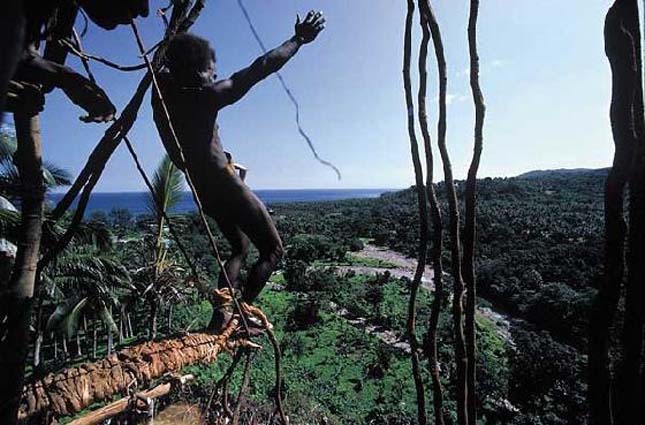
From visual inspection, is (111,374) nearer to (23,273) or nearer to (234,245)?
(23,273)

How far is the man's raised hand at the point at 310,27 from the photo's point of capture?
6.05 feet

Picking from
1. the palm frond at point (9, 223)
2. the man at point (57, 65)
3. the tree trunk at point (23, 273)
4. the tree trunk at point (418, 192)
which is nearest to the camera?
the tree trunk at point (418, 192)

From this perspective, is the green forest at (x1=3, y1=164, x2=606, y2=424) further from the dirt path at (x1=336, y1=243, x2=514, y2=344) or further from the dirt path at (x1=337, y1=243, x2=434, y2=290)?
the dirt path at (x1=337, y1=243, x2=434, y2=290)

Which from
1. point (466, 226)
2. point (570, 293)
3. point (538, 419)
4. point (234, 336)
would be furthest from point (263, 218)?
point (570, 293)

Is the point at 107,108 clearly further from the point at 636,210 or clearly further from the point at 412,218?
the point at 412,218

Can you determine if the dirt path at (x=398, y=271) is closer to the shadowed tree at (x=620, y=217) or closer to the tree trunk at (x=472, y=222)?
the tree trunk at (x=472, y=222)

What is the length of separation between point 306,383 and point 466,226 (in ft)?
66.1

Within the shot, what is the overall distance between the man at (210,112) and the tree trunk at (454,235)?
95cm

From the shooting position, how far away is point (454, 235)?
35.1 inches

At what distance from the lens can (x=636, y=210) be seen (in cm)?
58

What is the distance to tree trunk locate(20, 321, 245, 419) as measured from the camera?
143 centimetres

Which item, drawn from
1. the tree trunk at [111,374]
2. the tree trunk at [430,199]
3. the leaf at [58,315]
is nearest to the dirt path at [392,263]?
the leaf at [58,315]

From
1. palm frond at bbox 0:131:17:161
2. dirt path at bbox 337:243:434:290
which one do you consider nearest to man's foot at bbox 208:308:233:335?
palm frond at bbox 0:131:17:161

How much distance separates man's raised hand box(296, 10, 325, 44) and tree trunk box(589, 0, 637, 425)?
4.65 ft
